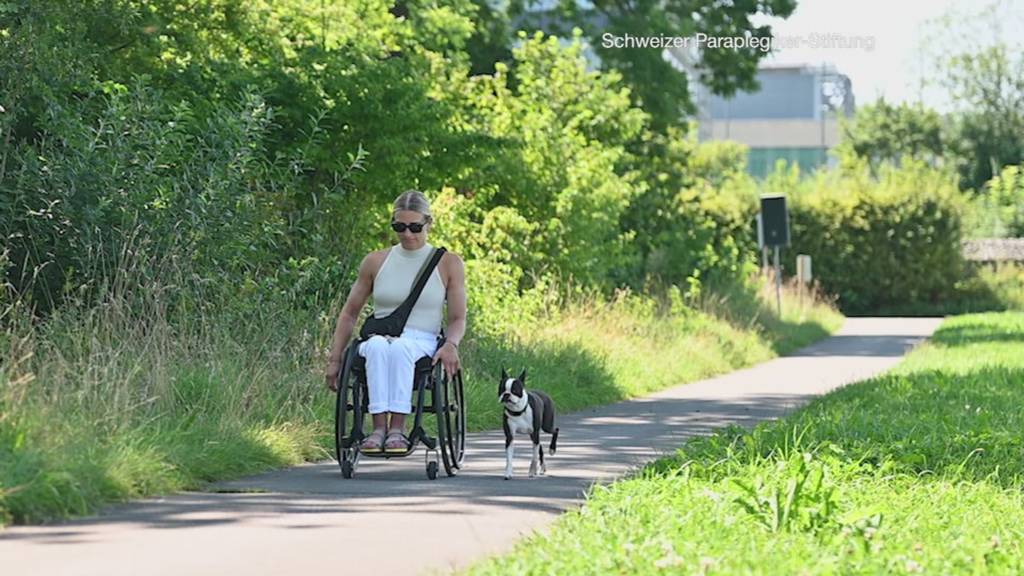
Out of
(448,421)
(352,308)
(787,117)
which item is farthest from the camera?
(787,117)

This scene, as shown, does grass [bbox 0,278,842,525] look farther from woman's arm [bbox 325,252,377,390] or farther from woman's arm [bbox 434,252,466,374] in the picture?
woman's arm [bbox 434,252,466,374]

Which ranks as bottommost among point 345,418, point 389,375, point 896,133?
point 345,418

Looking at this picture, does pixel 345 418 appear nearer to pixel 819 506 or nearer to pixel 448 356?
pixel 448 356

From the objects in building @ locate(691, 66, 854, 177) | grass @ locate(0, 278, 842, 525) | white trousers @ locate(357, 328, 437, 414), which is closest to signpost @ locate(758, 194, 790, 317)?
grass @ locate(0, 278, 842, 525)

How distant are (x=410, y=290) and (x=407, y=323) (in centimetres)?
19

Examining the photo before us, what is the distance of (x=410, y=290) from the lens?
1213cm

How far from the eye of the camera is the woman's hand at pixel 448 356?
39.2ft

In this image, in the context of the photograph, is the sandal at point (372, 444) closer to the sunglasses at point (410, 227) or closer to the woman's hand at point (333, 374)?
the woman's hand at point (333, 374)

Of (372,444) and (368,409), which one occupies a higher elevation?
(368,409)

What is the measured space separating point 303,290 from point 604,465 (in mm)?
6095

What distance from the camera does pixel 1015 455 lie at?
1340cm

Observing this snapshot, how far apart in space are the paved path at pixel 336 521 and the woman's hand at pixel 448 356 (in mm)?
623

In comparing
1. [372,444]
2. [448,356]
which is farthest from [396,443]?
[448,356]

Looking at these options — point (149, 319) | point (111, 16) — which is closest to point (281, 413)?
point (149, 319)
